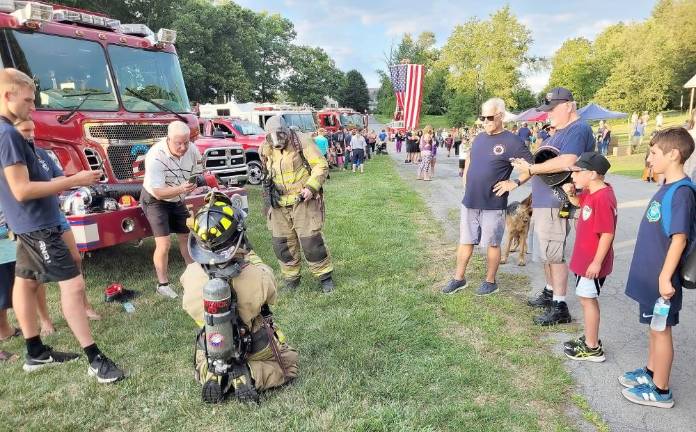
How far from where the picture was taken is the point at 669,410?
287 cm

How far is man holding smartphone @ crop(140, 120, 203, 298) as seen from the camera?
15.4ft

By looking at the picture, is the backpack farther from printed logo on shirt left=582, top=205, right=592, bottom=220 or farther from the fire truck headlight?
the fire truck headlight

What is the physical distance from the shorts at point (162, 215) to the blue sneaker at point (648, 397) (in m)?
4.32

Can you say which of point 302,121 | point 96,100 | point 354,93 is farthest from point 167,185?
point 354,93

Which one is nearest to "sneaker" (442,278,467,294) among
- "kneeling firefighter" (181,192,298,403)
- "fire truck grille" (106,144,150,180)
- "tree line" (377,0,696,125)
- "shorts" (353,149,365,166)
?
"kneeling firefighter" (181,192,298,403)

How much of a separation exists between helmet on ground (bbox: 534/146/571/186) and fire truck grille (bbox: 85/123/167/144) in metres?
4.57

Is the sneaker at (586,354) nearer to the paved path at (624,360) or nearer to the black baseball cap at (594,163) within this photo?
the paved path at (624,360)

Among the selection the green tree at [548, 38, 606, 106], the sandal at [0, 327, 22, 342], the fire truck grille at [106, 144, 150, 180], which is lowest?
the sandal at [0, 327, 22, 342]

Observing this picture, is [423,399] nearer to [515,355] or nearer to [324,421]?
[324,421]

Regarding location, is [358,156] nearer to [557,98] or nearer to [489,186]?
[489,186]

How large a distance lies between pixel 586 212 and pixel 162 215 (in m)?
3.99

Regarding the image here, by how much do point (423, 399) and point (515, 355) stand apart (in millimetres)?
964

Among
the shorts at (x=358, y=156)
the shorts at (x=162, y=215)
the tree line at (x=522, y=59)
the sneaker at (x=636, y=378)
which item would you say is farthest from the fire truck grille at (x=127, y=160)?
the tree line at (x=522, y=59)

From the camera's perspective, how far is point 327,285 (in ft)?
16.5
